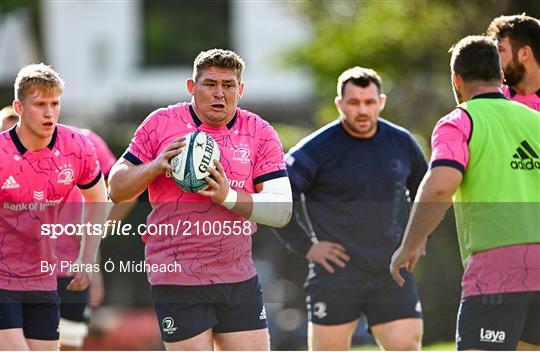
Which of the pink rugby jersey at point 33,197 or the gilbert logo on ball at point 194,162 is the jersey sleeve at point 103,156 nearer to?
the pink rugby jersey at point 33,197

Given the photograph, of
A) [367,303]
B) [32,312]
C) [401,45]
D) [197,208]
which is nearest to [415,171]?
[367,303]

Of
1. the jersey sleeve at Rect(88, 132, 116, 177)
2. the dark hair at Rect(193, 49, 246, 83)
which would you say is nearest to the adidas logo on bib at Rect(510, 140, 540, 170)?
the dark hair at Rect(193, 49, 246, 83)

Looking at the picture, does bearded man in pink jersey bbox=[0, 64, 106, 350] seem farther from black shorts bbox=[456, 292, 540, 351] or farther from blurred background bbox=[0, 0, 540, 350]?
black shorts bbox=[456, 292, 540, 351]

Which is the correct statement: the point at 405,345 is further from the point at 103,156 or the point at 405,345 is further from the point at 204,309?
the point at 103,156

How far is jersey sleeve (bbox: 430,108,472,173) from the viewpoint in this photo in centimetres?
Answer: 652

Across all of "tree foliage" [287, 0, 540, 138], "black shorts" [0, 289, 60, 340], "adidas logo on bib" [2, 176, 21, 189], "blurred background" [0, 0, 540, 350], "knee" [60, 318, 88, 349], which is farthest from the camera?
"tree foliage" [287, 0, 540, 138]

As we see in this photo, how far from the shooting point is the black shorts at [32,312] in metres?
7.45

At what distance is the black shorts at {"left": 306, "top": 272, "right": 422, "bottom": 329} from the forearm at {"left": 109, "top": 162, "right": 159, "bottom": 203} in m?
2.20

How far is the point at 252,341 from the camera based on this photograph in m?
6.90

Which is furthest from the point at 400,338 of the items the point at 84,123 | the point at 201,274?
the point at 84,123

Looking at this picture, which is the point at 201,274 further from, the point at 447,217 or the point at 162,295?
the point at 447,217

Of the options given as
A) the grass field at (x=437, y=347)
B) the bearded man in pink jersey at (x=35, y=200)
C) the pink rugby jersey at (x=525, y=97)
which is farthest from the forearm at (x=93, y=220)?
the grass field at (x=437, y=347)

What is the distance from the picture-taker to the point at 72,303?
26.8ft

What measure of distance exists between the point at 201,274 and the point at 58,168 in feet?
4.22
